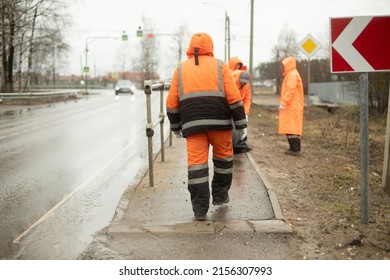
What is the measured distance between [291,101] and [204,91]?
159 inches

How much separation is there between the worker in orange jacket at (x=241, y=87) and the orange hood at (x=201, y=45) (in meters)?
3.74

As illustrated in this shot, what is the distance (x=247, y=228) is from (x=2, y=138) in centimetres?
844

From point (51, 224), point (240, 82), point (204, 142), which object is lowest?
point (51, 224)

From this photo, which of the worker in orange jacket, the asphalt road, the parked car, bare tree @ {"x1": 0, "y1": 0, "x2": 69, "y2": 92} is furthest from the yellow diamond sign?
the parked car

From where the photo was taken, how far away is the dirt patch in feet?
12.6

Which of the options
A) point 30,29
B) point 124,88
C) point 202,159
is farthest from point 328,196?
point 124,88

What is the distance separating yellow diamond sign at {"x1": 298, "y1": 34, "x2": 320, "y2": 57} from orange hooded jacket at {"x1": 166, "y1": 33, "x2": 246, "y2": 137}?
10.2 metres

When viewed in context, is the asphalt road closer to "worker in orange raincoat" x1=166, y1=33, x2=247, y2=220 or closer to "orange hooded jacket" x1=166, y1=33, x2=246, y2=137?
"worker in orange raincoat" x1=166, y1=33, x2=247, y2=220

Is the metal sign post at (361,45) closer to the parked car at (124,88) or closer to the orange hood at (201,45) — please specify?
the orange hood at (201,45)

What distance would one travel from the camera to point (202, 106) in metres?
4.28
